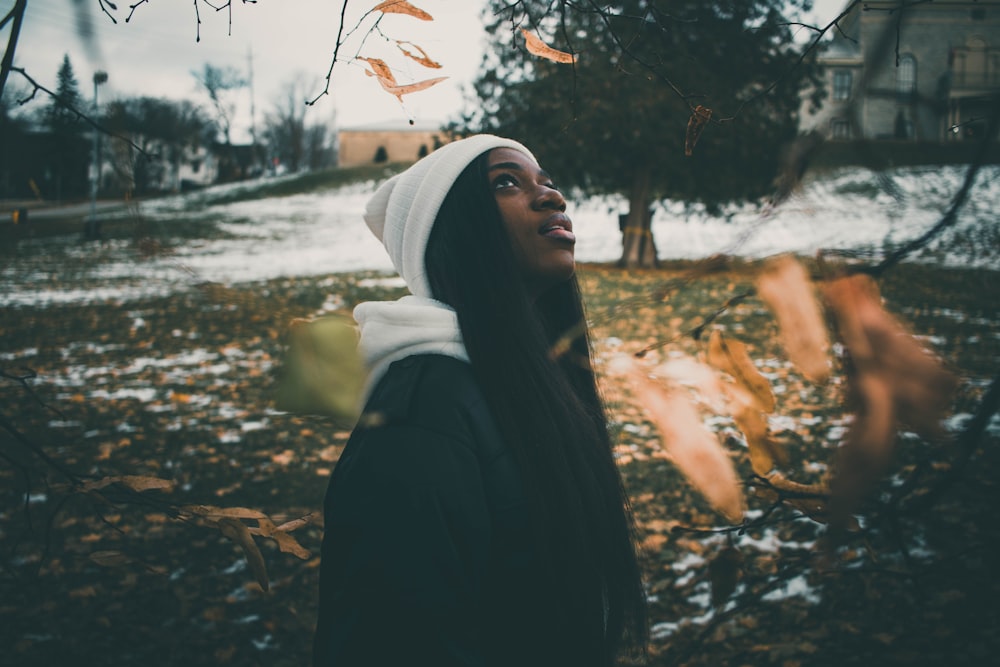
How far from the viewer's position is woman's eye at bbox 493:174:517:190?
56.4 inches

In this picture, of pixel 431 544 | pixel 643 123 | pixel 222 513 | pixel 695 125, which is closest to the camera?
pixel 431 544

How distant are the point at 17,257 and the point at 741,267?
23456mm

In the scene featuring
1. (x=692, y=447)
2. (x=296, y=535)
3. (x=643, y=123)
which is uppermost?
(x=643, y=123)

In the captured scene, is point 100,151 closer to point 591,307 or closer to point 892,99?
point 892,99

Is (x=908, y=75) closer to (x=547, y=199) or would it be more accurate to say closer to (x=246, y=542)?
(x=547, y=199)

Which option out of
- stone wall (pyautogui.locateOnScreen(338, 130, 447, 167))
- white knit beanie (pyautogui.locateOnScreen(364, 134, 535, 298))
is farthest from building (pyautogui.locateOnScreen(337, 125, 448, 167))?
white knit beanie (pyautogui.locateOnScreen(364, 134, 535, 298))

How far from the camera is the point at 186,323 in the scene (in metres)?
10.7

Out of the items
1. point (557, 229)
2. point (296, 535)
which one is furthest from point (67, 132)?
point (296, 535)

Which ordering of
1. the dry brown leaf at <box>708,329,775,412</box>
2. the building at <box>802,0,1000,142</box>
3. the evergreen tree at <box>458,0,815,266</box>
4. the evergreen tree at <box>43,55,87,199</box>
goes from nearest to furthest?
the building at <box>802,0,1000,142</box>
the dry brown leaf at <box>708,329,775,412</box>
the evergreen tree at <box>43,55,87,199</box>
the evergreen tree at <box>458,0,815,266</box>

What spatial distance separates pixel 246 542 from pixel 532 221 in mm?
849

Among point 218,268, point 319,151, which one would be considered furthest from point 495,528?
point 319,151

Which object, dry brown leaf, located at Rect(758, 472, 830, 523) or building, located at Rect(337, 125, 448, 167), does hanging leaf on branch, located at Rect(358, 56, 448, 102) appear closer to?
dry brown leaf, located at Rect(758, 472, 830, 523)

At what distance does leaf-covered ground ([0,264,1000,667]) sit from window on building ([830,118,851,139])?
0.82 ft

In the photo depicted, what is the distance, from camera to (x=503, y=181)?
144cm
